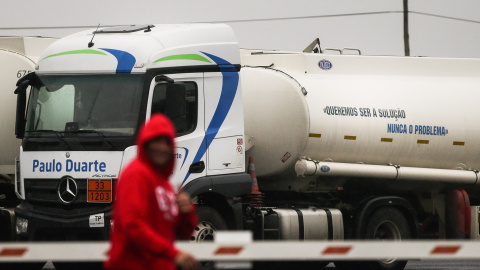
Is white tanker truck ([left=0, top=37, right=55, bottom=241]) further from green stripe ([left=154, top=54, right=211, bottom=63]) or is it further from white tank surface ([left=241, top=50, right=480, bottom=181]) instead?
white tank surface ([left=241, top=50, right=480, bottom=181])

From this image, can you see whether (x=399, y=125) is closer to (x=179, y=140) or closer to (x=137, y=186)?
(x=179, y=140)

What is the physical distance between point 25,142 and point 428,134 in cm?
700

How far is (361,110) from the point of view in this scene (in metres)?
17.2

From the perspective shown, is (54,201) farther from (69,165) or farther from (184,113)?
(184,113)

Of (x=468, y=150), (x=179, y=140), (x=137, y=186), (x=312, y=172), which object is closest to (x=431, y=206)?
(x=468, y=150)

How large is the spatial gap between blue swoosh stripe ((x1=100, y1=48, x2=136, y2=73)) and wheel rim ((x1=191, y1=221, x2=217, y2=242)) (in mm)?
2395

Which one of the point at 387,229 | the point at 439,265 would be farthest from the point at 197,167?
the point at 439,265

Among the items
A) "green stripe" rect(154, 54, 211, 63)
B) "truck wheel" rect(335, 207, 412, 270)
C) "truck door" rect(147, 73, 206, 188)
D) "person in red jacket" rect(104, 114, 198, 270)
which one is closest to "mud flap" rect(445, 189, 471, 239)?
"truck wheel" rect(335, 207, 412, 270)

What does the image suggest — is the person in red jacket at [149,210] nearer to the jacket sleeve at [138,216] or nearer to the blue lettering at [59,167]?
the jacket sleeve at [138,216]

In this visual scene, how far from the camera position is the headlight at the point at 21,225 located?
1439cm

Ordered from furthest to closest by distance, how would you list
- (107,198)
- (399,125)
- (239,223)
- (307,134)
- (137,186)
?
(399,125) < (307,134) < (239,223) < (107,198) < (137,186)

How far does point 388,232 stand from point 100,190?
5656 millimetres

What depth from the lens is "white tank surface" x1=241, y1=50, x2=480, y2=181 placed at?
16.5 meters

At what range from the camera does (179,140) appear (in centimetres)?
1448
